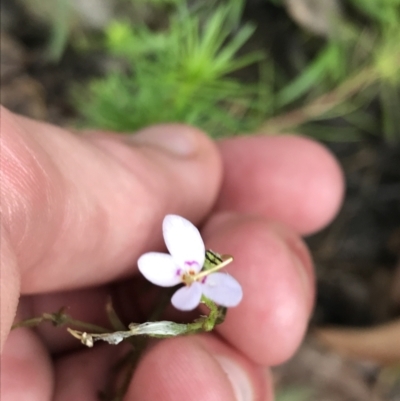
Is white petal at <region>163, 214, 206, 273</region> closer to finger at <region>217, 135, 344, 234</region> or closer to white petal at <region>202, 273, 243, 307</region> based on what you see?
white petal at <region>202, 273, 243, 307</region>

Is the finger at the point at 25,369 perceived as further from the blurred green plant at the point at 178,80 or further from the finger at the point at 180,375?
the blurred green plant at the point at 178,80

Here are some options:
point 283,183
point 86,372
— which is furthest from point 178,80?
point 86,372

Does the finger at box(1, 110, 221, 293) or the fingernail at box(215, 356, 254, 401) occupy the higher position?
the finger at box(1, 110, 221, 293)

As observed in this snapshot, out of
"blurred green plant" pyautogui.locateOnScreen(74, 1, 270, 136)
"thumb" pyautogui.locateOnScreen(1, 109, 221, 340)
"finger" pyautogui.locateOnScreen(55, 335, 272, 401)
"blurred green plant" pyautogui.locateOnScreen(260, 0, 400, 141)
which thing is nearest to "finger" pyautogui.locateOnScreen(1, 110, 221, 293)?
"thumb" pyautogui.locateOnScreen(1, 109, 221, 340)

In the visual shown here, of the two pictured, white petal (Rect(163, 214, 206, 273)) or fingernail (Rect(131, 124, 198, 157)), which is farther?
fingernail (Rect(131, 124, 198, 157))

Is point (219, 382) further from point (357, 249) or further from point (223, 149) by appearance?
point (357, 249)

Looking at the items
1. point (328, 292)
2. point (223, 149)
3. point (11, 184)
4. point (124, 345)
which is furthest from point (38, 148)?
point (328, 292)

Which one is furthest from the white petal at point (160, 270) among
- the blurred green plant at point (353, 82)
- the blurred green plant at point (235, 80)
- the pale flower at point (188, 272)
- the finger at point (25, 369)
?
the blurred green plant at point (353, 82)
